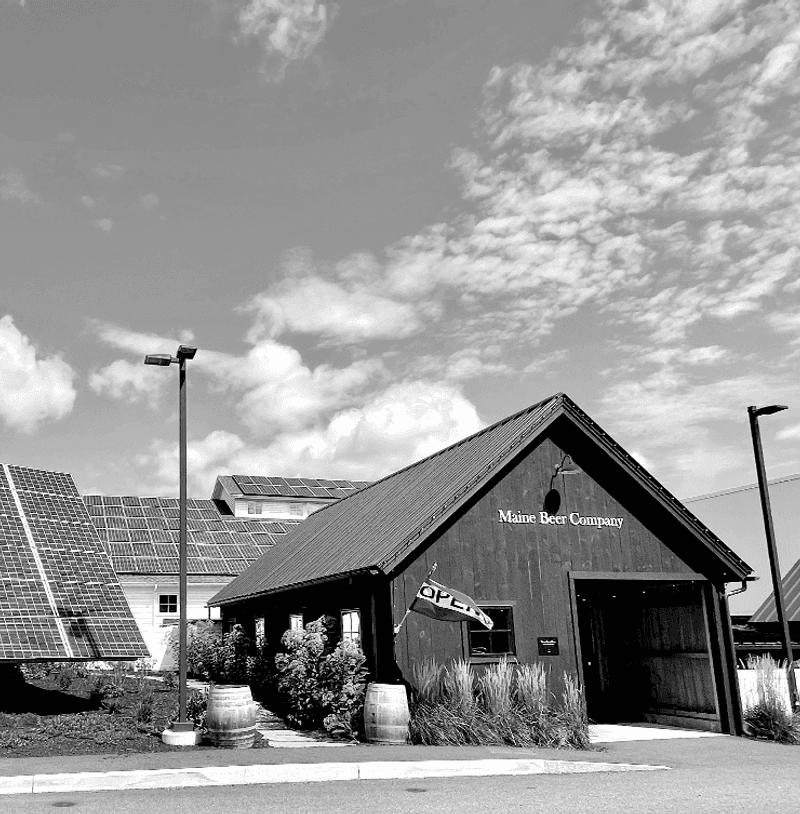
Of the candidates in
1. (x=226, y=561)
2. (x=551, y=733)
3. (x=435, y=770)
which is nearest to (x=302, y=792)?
(x=435, y=770)

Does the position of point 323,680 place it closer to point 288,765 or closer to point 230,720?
point 230,720

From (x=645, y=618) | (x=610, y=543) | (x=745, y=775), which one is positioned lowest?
(x=745, y=775)

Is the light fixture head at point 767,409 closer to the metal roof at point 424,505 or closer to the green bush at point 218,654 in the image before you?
the metal roof at point 424,505

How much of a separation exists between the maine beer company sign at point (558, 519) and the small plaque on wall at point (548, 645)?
232cm

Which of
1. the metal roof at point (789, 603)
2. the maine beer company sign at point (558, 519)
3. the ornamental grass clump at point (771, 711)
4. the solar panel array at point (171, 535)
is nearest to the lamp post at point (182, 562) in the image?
the maine beer company sign at point (558, 519)

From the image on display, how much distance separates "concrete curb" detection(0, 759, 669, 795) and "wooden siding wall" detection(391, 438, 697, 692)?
3.29 meters

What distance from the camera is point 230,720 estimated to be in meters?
13.7

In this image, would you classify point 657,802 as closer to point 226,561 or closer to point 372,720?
point 372,720

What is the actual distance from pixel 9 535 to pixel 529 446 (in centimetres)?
1181

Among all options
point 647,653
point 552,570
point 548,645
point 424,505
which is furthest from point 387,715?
point 647,653

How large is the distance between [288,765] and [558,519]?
321 inches

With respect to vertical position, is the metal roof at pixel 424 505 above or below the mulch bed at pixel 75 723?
above

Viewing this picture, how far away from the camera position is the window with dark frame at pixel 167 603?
1296 inches

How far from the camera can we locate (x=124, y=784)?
11.2 metres
